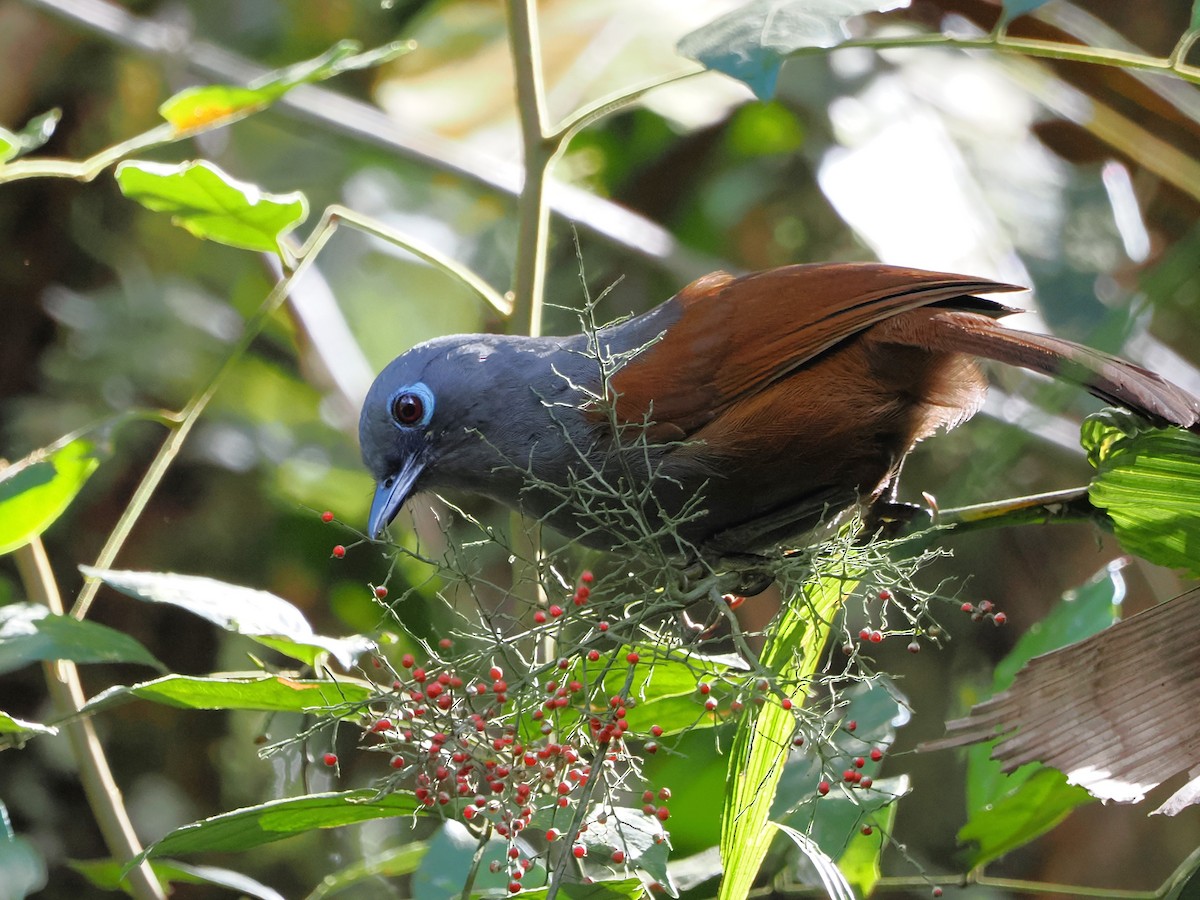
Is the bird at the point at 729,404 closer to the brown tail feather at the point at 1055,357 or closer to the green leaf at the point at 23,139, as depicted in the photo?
the brown tail feather at the point at 1055,357

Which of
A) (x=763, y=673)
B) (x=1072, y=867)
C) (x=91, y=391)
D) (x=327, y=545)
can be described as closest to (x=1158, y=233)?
(x=1072, y=867)

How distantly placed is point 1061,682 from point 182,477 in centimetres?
420

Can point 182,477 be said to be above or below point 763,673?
below

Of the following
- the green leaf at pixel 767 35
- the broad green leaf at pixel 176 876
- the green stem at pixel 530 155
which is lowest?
the broad green leaf at pixel 176 876

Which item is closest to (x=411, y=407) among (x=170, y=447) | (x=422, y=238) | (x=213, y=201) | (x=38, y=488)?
(x=170, y=447)

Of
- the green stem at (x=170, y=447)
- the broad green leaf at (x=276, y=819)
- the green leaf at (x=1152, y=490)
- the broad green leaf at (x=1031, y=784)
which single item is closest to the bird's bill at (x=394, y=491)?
the green stem at (x=170, y=447)

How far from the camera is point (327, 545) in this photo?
15.1 ft

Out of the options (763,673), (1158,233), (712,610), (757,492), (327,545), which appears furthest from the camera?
(1158,233)

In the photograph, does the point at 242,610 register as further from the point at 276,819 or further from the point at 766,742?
the point at 766,742

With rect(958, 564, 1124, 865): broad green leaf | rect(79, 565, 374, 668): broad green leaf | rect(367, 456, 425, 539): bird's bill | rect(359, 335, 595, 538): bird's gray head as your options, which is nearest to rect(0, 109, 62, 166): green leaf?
rect(79, 565, 374, 668): broad green leaf

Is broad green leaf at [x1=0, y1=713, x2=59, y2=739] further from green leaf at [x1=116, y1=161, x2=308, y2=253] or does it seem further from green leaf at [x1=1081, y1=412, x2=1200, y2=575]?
green leaf at [x1=1081, y1=412, x2=1200, y2=575]

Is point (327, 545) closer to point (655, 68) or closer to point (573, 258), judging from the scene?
point (573, 258)

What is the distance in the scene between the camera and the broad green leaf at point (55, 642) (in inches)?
81.2

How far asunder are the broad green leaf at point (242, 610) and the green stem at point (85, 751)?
43 cm
